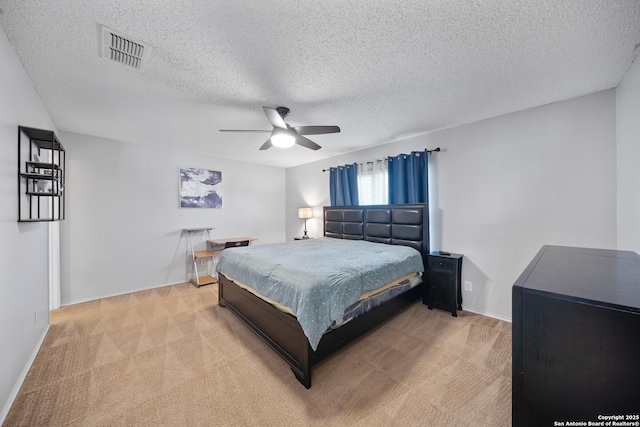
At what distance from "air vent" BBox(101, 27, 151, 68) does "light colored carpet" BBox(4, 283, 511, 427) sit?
8.46 feet

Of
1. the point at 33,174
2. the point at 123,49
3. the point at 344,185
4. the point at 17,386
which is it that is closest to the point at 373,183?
the point at 344,185

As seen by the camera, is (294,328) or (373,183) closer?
(294,328)

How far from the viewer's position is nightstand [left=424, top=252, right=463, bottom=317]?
117 inches

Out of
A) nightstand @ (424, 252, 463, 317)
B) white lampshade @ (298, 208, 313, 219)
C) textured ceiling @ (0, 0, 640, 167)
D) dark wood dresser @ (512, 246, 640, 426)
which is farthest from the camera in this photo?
white lampshade @ (298, 208, 313, 219)

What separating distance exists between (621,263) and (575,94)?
2.06 m

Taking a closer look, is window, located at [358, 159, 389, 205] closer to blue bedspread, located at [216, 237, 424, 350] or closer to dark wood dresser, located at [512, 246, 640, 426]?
blue bedspread, located at [216, 237, 424, 350]

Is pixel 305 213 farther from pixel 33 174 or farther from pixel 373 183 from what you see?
pixel 33 174

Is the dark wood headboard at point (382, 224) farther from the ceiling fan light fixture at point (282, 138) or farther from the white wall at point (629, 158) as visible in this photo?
the ceiling fan light fixture at point (282, 138)

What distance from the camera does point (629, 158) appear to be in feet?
6.52

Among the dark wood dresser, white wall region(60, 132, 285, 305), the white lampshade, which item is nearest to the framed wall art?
white wall region(60, 132, 285, 305)

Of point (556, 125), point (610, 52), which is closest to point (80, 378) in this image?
point (610, 52)

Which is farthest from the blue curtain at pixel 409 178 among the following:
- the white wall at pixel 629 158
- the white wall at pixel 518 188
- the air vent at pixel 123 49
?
the air vent at pixel 123 49

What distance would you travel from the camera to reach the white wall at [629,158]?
1850mm

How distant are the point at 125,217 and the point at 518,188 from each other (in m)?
5.79
